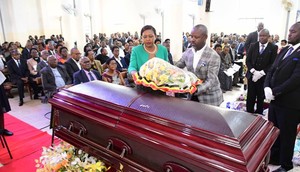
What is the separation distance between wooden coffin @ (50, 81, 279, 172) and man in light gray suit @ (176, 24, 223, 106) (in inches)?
25.7

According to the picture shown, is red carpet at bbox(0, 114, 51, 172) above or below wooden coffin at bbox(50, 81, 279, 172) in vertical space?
below

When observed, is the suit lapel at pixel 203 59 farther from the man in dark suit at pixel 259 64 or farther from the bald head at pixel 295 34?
the man in dark suit at pixel 259 64

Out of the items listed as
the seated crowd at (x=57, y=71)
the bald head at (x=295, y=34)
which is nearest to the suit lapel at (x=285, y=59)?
the bald head at (x=295, y=34)

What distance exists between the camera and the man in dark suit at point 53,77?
15.1ft

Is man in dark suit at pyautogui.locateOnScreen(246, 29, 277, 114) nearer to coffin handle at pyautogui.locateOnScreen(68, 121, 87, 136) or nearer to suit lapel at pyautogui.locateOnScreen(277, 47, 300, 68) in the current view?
suit lapel at pyautogui.locateOnScreen(277, 47, 300, 68)

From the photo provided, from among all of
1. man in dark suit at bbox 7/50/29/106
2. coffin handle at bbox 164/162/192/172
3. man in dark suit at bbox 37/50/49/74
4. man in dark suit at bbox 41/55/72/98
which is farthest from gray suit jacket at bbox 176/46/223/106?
man in dark suit at bbox 7/50/29/106

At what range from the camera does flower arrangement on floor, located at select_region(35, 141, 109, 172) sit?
141cm

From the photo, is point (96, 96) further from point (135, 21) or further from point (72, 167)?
point (135, 21)

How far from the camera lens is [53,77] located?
15.3 ft

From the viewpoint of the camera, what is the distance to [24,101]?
560 centimetres

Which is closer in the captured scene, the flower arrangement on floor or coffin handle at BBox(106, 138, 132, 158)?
coffin handle at BBox(106, 138, 132, 158)

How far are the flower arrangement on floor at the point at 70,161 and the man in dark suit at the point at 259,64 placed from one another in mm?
3234

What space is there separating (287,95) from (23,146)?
3445 millimetres

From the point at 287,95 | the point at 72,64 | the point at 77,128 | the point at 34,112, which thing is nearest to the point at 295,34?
the point at 287,95
